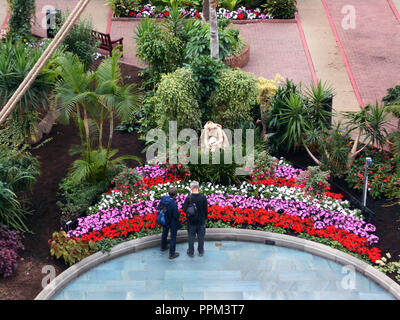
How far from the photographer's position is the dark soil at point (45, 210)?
448 inches

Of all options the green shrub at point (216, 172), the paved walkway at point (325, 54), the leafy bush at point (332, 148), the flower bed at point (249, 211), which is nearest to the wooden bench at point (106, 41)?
the paved walkway at point (325, 54)

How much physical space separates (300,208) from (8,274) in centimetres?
572

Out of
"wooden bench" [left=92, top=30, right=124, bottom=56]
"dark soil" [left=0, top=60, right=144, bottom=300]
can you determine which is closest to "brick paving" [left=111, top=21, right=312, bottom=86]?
"wooden bench" [left=92, top=30, right=124, bottom=56]

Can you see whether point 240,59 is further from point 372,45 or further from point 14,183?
point 14,183

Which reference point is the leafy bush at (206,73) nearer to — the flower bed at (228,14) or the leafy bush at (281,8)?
the flower bed at (228,14)

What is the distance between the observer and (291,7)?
2223cm

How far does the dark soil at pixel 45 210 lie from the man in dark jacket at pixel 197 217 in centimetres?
231

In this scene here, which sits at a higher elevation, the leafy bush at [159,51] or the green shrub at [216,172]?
the leafy bush at [159,51]

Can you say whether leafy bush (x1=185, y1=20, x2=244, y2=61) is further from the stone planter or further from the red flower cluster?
the red flower cluster

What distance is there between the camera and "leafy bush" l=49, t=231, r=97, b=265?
11.8 meters

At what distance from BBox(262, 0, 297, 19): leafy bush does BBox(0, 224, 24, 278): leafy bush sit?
519 inches

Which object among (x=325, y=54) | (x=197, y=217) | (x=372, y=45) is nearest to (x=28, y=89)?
(x=197, y=217)
